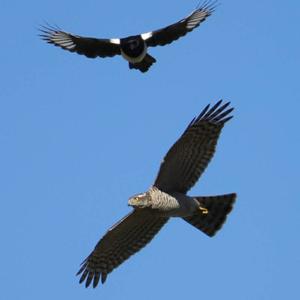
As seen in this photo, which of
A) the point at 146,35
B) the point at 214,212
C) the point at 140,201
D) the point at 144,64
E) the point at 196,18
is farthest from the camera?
the point at 196,18

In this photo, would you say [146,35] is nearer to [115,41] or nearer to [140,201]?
[115,41]

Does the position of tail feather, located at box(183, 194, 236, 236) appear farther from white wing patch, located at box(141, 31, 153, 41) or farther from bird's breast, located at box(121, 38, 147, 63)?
white wing patch, located at box(141, 31, 153, 41)

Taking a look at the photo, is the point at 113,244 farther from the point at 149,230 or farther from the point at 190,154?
the point at 190,154

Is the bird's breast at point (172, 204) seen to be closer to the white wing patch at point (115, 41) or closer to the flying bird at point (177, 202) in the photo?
the flying bird at point (177, 202)

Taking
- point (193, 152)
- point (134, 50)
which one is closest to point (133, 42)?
point (134, 50)

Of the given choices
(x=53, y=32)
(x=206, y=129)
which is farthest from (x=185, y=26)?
(x=206, y=129)

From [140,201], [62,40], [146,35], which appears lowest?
[140,201]

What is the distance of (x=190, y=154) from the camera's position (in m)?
16.2

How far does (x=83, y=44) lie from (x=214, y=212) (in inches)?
215

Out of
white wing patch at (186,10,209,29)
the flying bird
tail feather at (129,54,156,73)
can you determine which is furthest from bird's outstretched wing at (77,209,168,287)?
white wing patch at (186,10,209,29)

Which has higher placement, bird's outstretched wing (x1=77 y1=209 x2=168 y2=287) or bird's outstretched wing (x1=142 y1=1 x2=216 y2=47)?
bird's outstretched wing (x1=142 y1=1 x2=216 y2=47)

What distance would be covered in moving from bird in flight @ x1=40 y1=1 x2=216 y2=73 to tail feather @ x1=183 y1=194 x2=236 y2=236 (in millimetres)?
3757

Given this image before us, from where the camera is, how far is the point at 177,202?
52.8 feet

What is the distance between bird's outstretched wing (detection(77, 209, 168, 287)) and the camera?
16812mm
